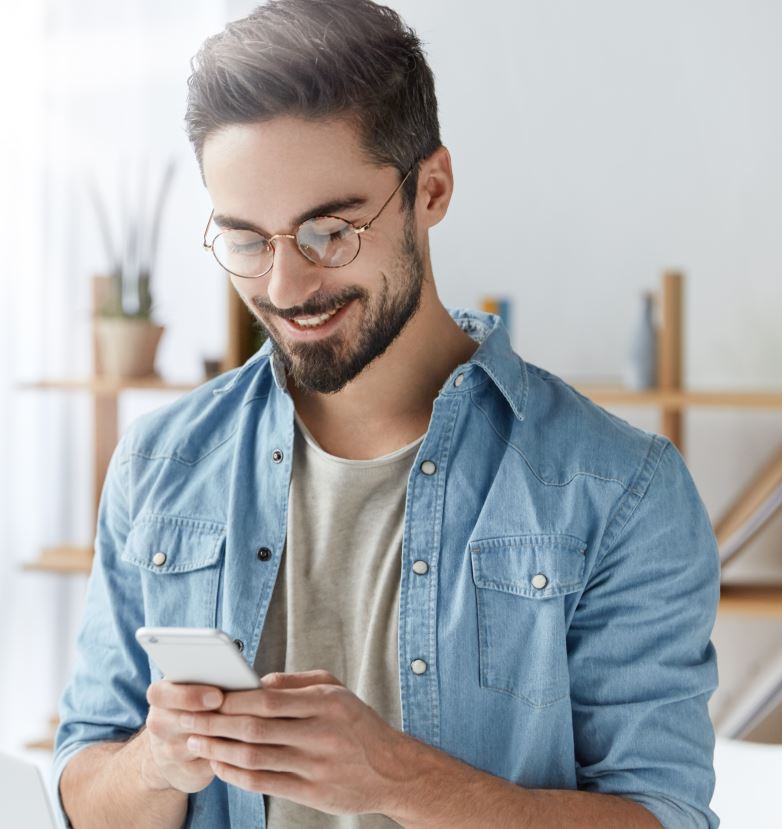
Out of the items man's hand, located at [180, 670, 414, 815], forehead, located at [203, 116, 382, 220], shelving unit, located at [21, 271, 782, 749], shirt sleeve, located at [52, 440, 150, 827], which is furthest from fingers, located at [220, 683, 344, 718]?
shelving unit, located at [21, 271, 782, 749]

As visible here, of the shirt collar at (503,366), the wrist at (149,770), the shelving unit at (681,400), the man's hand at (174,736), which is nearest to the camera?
the man's hand at (174,736)

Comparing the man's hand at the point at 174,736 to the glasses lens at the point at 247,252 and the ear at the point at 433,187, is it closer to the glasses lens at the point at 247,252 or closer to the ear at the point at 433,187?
the glasses lens at the point at 247,252

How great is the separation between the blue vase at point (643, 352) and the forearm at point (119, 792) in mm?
1756

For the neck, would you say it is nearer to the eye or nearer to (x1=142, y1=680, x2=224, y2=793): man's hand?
the eye

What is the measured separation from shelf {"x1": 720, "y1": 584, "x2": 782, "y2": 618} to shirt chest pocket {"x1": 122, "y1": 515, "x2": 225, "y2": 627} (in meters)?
1.62

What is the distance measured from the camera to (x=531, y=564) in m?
1.21

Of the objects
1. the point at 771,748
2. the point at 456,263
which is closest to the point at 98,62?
the point at 456,263

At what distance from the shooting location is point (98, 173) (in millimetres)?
3305

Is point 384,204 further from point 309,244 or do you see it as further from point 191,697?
point 191,697

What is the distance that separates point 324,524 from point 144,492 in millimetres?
240

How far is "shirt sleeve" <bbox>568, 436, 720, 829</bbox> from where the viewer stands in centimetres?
117

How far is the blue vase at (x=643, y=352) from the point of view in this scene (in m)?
2.72


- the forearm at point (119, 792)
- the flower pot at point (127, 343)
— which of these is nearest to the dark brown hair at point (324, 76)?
the forearm at point (119, 792)

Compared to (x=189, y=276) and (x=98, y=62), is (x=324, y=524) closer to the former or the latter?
(x=189, y=276)
